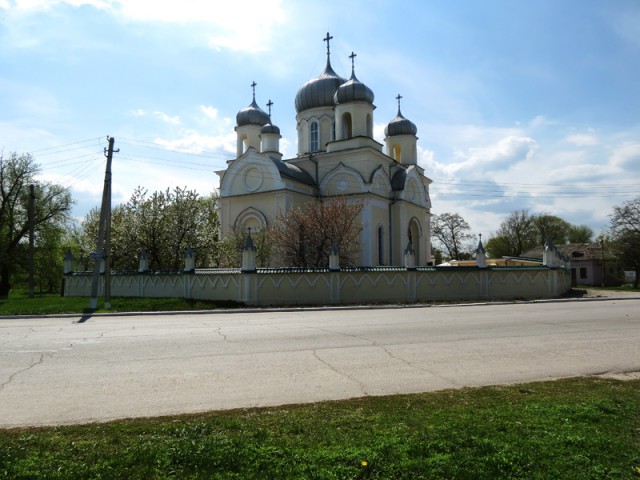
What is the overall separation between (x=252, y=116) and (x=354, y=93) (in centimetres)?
977

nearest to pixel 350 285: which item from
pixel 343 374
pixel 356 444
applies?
pixel 343 374

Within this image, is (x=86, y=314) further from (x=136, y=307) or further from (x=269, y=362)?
(x=269, y=362)

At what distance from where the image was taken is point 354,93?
A: 33.7 meters

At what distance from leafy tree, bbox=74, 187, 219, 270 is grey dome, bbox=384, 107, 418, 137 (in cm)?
1819

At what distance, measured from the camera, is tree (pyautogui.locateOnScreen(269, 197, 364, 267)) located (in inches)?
1017

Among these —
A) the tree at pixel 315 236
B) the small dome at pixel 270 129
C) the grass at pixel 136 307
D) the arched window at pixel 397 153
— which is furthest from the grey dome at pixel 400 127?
the grass at pixel 136 307

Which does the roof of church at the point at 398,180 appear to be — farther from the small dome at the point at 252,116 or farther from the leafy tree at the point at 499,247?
the leafy tree at the point at 499,247

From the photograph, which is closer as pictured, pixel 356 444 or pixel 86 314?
pixel 356 444

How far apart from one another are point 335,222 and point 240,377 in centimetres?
1936

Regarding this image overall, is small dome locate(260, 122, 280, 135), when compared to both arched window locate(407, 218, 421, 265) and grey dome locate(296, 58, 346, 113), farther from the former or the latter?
arched window locate(407, 218, 421, 265)

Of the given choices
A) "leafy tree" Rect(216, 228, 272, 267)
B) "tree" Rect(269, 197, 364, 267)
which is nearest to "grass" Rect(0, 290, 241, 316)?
"tree" Rect(269, 197, 364, 267)

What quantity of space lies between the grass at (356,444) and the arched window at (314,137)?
111ft

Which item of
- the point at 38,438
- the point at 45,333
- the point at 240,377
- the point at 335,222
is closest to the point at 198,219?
the point at 335,222

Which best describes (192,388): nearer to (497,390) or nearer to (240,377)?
(240,377)
